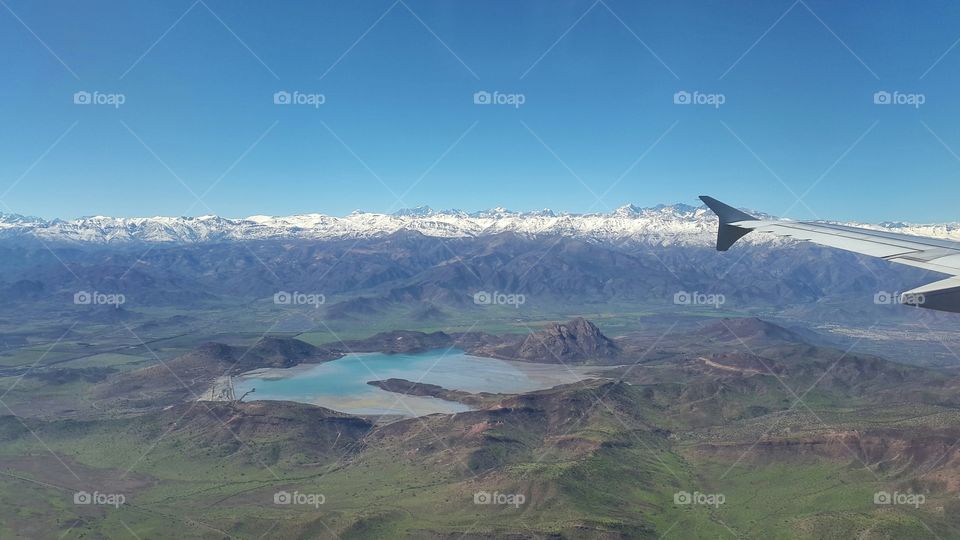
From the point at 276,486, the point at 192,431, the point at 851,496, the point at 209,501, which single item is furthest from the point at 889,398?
the point at 192,431

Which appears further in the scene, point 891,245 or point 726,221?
point 726,221

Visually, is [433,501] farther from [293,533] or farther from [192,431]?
[192,431]

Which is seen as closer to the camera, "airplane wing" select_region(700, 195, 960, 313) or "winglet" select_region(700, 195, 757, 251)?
"airplane wing" select_region(700, 195, 960, 313)

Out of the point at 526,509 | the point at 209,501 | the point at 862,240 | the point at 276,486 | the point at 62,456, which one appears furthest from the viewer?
the point at 62,456

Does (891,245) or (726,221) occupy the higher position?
(726,221)

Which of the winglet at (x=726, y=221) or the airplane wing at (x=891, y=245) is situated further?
the winglet at (x=726, y=221)
